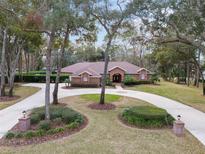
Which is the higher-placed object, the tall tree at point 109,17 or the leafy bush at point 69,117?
the tall tree at point 109,17

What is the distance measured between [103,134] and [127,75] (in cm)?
2599

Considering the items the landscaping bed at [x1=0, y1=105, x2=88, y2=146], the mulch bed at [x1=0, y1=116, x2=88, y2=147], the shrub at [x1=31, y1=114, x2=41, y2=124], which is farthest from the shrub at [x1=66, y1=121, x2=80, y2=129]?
the shrub at [x1=31, y1=114, x2=41, y2=124]

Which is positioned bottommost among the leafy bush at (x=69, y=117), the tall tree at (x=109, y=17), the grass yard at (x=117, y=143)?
the grass yard at (x=117, y=143)

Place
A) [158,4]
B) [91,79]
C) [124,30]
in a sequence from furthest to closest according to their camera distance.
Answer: [91,79] → [124,30] → [158,4]

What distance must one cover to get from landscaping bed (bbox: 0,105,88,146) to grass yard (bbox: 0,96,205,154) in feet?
1.45

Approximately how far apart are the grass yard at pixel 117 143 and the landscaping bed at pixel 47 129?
44 centimetres

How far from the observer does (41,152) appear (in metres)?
A: 7.93

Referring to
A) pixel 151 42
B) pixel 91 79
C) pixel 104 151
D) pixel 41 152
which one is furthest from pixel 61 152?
pixel 91 79

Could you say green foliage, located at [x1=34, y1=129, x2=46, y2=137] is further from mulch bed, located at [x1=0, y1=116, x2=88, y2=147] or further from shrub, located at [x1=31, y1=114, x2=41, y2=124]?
shrub, located at [x1=31, y1=114, x2=41, y2=124]

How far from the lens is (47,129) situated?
9.97 m

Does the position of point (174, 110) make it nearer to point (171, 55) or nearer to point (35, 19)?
point (35, 19)

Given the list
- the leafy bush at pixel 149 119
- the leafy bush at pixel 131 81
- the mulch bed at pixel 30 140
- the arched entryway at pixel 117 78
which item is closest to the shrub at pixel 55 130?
the mulch bed at pixel 30 140

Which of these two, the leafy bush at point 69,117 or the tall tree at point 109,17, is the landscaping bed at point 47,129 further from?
the tall tree at point 109,17

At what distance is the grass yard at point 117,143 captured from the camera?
8.18 metres
